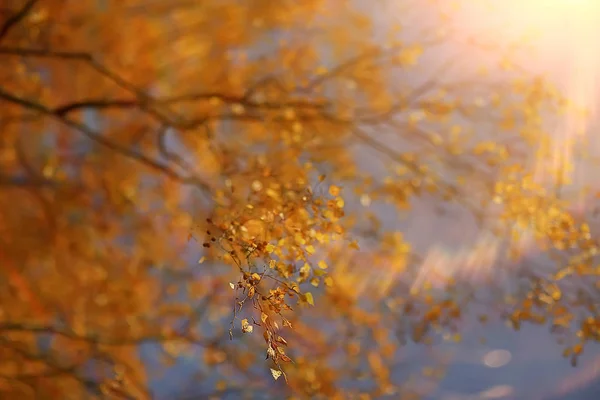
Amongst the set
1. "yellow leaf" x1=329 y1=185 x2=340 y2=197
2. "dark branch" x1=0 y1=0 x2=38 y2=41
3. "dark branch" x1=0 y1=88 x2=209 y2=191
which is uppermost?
"dark branch" x1=0 y1=0 x2=38 y2=41

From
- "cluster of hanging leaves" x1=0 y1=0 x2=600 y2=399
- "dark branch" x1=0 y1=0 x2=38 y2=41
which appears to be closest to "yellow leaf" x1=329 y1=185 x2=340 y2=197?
"cluster of hanging leaves" x1=0 y1=0 x2=600 y2=399

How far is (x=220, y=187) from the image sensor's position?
388 cm

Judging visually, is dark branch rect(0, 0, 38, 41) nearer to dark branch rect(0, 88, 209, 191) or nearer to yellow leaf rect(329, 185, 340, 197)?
dark branch rect(0, 88, 209, 191)

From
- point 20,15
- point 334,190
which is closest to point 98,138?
point 20,15

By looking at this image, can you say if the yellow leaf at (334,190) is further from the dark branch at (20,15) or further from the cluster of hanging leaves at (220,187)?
the dark branch at (20,15)

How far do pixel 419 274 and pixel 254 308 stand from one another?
2.65 metres

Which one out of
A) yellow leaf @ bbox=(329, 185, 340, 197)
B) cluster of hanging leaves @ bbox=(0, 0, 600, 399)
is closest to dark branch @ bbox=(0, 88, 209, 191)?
cluster of hanging leaves @ bbox=(0, 0, 600, 399)

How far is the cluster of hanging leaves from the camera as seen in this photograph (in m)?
3.85

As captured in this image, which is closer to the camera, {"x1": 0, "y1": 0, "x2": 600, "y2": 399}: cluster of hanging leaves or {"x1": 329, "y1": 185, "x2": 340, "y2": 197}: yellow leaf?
{"x1": 329, "y1": 185, "x2": 340, "y2": 197}: yellow leaf

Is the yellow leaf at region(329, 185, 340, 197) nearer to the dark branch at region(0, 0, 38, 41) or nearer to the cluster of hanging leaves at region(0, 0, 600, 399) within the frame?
the cluster of hanging leaves at region(0, 0, 600, 399)

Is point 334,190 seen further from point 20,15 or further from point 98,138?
point 20,15

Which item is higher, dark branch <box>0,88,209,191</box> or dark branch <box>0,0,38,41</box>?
dark branch <box>0,0,38,41</box>

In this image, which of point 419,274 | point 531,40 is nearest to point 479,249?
point 419,274

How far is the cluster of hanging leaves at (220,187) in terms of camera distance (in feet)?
12.6
